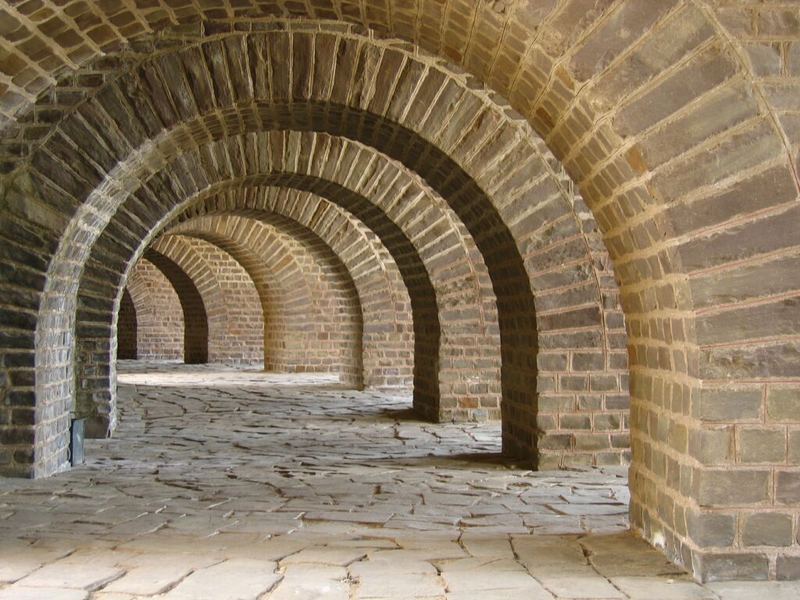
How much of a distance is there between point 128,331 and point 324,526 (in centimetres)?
1847

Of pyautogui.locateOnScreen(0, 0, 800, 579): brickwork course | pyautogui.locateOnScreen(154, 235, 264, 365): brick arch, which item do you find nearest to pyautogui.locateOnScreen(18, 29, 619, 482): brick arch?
pyautogui.locateOnScreen(0, 0, 800, 579): brickwork course

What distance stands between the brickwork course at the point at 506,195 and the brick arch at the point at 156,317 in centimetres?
1027

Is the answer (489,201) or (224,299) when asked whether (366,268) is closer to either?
(489,201)

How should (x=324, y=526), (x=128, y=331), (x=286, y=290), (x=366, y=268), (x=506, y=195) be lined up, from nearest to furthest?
(x=324, y=526)
(x=506, y=195)
(x=366, y=268)
(x=286, y=290)
(x=128, y=331)

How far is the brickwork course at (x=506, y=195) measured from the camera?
3.29 metres

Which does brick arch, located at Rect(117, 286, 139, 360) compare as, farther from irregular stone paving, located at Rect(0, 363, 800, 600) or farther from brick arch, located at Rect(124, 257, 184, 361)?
irregular stone paving, located at Rect(0, 363, 800, 600)

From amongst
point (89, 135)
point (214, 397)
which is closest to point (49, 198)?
point (89, 135)

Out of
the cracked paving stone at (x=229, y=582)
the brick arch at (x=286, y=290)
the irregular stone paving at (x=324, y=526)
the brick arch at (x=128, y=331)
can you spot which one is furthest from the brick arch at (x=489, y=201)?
the brick arch at (x=128, y=331)

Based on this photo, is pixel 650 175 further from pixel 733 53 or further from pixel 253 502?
pixel 253 502

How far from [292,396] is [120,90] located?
22.4ft

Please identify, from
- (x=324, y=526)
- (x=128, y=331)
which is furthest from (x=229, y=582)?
(x=128, y=331)

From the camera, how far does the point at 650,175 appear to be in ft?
11.3

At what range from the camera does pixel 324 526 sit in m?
4.61

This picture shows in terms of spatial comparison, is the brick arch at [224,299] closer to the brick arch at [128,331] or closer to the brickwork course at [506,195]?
the brick arch at [128,331]
